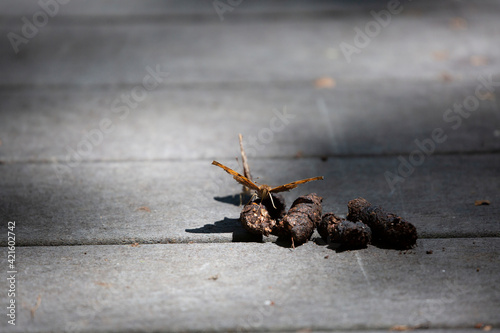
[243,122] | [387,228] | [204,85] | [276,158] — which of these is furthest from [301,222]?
[204,85]

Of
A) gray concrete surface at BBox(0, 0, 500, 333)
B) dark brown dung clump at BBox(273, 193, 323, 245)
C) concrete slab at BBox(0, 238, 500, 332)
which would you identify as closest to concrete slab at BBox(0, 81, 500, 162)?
gray concrete surface at BBox(0, 0, 500, 333)

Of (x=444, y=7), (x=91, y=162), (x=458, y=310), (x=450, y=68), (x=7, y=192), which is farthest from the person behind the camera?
(x=444, y=7)

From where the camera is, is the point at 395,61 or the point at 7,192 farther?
the point at 395,61

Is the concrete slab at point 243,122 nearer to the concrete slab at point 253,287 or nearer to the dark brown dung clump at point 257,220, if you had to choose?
the dark brown dung clump at point 257,220

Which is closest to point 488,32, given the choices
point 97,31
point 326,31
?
point 326,31

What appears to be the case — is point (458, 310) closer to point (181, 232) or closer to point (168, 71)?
point (181, 232)

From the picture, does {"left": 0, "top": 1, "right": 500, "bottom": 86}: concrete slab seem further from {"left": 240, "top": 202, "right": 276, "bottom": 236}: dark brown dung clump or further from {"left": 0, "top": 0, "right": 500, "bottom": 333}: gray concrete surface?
{"left": 240, "top": 202, "right": 276, "bottom": 236}: dark brown dung clump
